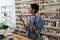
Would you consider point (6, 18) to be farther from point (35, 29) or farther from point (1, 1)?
point (35, 29)

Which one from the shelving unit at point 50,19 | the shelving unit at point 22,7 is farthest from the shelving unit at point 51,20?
the shelving unit at point 22,7

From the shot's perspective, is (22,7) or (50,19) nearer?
(50,19)

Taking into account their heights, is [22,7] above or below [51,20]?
above

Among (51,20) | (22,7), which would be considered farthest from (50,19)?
(22,7)

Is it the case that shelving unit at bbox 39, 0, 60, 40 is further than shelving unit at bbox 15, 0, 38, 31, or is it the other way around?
shelving unit at bbox 15, 0, 38, 31

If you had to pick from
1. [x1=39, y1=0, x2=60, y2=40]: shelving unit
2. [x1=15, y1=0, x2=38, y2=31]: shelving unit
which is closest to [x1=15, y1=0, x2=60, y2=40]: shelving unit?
[x1=39, y1=0, x2=60, y2=40]: shelving unit

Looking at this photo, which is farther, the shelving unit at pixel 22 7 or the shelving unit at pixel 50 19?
the shelving unit at pixel 22 7

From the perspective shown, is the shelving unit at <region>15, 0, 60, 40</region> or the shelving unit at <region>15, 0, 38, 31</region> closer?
the shelving unit at <region>15, 0, 60, 40</region>

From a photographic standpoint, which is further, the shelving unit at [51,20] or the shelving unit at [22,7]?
the shelving unit at [22,7]

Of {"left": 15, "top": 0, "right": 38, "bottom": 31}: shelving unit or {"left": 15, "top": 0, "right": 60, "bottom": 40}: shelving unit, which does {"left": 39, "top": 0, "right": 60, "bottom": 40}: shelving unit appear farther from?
{"left": 15, "top": 0, "right": 38, "bottom": 31}: shelving unit

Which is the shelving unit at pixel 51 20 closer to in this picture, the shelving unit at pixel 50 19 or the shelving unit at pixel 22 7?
the shelving unit at pixel 50 19

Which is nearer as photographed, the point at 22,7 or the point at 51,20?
the point at 51,20

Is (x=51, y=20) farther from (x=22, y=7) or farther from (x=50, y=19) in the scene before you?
(x=22, y=7)

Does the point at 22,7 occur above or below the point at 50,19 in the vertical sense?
→ above
